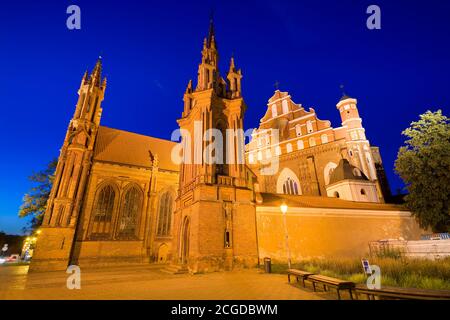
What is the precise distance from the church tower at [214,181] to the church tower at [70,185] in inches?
454

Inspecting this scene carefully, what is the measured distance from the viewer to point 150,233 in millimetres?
25500

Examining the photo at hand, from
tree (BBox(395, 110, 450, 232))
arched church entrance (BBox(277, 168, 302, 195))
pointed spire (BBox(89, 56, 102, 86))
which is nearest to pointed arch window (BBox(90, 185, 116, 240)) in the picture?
pointed spire (BBox(89, 56, 102, 86))

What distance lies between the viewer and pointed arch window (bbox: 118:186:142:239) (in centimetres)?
2480

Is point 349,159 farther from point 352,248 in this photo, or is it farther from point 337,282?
point 337,282

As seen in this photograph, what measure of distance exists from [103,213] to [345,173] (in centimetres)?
2895

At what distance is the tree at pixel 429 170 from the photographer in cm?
1673

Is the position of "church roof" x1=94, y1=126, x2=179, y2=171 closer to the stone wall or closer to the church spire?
the church spire

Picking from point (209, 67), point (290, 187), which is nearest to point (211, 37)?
point (209, 67)

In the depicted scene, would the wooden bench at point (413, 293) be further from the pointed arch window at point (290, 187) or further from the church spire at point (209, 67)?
the pointed arch window at point (290, 187)

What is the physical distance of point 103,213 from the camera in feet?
80.4
